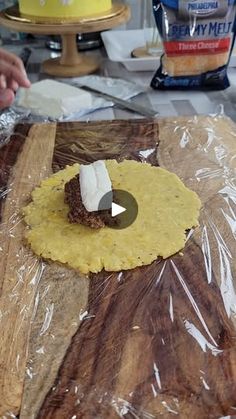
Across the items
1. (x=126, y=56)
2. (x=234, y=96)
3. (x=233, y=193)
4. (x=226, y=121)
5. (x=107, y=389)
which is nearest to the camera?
(x=107, y=389)

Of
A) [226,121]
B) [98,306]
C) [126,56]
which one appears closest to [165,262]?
[98,306]

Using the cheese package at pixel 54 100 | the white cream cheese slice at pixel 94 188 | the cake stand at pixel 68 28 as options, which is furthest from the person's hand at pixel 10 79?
the white cream cheese slice at pixel 94 188

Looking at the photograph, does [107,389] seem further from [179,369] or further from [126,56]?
[126,56]

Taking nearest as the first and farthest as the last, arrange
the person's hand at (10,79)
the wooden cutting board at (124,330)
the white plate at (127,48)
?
the wooden cutting board at (124,330) < the person's hand at (10,79) < the white plate at (127,48)

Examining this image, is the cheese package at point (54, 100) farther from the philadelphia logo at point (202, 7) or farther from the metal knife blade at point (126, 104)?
the philadelphia logo at point (202, 7)

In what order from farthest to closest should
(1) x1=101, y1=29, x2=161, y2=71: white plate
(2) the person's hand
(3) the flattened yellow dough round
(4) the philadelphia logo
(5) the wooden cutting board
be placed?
1. (1) x1=101, y1=29, x2=161, y2=71: white plate
2. (4) the philadelphia logo
3. (2) the person's hand
4. (3) the flattened yellow dough round
5. (5) the wooden cutting board

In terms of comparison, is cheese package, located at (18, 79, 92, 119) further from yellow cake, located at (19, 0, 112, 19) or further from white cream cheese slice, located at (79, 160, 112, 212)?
white cream cheese slice, located at (79, 160, 112, 212)

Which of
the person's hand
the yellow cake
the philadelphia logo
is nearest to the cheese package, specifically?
the person's hand
